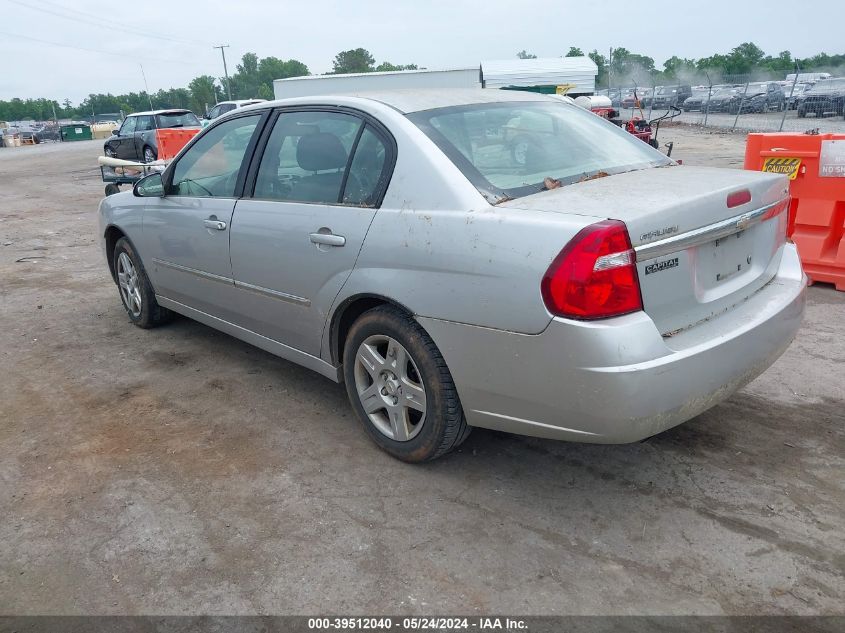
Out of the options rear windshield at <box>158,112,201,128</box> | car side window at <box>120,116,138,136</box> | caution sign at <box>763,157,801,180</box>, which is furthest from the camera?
car side window at <box>120,116,138,136</box>

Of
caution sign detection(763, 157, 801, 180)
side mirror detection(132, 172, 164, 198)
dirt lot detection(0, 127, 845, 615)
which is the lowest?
dirt lot detection(0, 127, 845, 615)

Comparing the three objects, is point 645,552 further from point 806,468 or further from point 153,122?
point 153,122

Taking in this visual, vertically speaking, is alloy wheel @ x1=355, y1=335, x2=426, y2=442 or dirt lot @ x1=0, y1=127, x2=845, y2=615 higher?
alloy wheel @ x1=355, y1=335, x2=426, y2=442

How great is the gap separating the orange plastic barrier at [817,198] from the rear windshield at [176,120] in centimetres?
1986

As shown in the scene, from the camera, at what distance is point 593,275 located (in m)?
2.37

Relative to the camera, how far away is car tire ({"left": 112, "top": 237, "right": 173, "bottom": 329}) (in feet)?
16.8

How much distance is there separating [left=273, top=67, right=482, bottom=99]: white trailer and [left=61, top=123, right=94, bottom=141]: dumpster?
40672 millimetres

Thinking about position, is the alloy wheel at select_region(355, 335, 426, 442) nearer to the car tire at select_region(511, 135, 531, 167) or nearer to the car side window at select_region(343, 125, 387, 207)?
the car side window at select_region(343, 125, 387, 207)

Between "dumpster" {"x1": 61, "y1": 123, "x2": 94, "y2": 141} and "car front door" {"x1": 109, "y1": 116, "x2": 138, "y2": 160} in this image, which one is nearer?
"car front door" {"x1": 109, "y1": 116, "x2": 138, "y2": 160}

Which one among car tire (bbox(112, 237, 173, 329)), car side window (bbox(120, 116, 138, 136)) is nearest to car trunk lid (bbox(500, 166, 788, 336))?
car tire (bbox(112, 237, 173, 329))

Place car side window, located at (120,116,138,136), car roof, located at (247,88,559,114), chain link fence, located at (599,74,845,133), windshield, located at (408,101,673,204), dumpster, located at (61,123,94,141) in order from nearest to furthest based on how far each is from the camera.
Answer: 1. windshield, located at (408,101,673,204)
2. car roof, located at (247,88,559,114)
3. chain link fence, located at (599,74,845,133)
4. car side window, located at (120,116,138,136)
5. dumpster, located at (61,123,94,141)

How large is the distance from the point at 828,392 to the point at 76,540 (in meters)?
3.88

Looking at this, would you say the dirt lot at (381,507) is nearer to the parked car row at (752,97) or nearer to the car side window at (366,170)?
the car side window at (366,170)

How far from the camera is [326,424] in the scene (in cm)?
372
